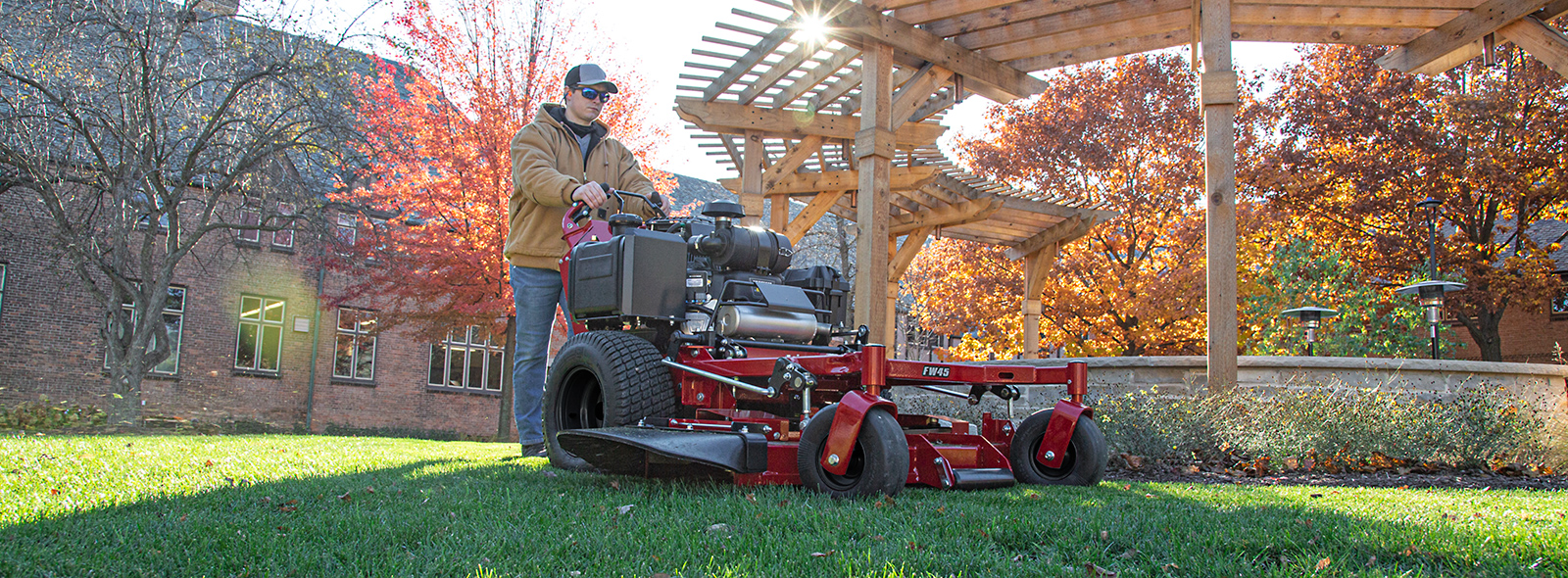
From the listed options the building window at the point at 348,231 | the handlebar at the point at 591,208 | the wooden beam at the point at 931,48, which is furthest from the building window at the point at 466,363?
the handlebar at the point at 591,208

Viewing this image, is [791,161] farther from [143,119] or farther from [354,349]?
[354,349]

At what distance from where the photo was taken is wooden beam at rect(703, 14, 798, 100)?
8.62m

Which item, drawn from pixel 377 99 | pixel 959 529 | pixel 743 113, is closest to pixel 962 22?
pixel 743 113

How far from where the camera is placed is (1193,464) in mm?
5828

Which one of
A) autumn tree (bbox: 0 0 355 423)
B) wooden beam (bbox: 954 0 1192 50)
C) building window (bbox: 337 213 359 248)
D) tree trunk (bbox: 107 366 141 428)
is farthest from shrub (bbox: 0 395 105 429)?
wooden beam (bbox: 954 0 1192 50)

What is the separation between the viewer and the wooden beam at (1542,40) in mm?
7242

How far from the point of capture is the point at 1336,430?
5.81 meters

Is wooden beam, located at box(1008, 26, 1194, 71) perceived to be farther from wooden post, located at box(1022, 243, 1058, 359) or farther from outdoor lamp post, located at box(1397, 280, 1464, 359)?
wooden post, located at box(1022, 243, 1058, 359)

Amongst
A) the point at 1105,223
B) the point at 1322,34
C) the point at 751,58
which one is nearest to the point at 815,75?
the point at 751,58

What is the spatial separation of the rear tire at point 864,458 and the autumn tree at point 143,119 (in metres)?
12.2

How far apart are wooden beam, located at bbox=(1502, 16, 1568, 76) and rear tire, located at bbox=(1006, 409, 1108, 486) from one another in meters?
5.60

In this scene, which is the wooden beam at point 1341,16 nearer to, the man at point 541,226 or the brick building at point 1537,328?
the man at point 541,226

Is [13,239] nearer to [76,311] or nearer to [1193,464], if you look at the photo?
[76,311]

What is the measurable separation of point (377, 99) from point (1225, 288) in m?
12.7
